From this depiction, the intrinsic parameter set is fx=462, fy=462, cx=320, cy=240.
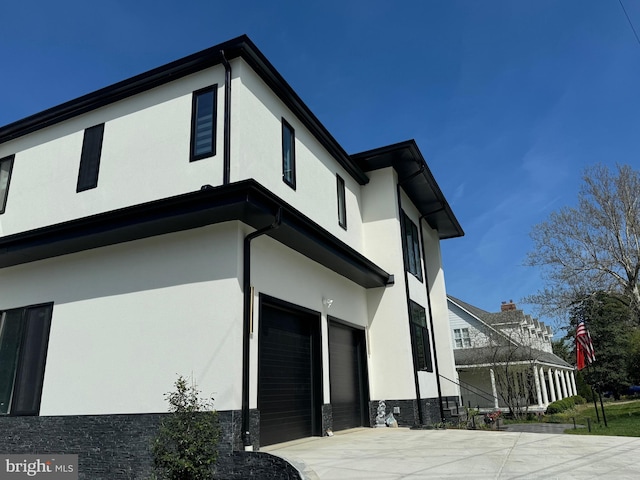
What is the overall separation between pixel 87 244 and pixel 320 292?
15.3 ft

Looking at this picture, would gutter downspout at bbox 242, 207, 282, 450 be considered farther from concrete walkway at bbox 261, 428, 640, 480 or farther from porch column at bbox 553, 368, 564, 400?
porch column at bbox 553, 368, 564, 400

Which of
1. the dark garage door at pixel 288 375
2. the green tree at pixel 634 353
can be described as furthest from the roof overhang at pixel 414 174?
the green tree at pixel 634 353

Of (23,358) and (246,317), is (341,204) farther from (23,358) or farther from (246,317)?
(23,358)

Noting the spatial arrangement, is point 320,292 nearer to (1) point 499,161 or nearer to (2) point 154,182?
(2) point 154,182

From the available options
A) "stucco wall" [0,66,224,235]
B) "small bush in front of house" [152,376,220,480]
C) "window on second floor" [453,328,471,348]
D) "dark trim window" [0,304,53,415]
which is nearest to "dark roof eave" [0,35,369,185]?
"stucco wall" [0,66,224,235]

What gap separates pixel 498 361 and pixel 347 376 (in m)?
13.8

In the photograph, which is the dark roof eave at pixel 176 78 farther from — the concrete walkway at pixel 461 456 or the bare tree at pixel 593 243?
the bare tree at pixel 593 243

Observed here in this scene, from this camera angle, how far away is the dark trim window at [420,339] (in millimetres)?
12680

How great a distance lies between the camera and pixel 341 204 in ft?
39.2

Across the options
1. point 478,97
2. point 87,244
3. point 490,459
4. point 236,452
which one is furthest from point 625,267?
point 87,244

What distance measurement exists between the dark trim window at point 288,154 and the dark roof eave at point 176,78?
0.53 m

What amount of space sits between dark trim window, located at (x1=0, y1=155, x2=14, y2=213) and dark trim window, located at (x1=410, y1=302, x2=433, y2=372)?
10329 millimetres

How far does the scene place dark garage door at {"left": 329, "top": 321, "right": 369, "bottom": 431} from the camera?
1032 centimetres

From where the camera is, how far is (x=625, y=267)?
18531 mm
